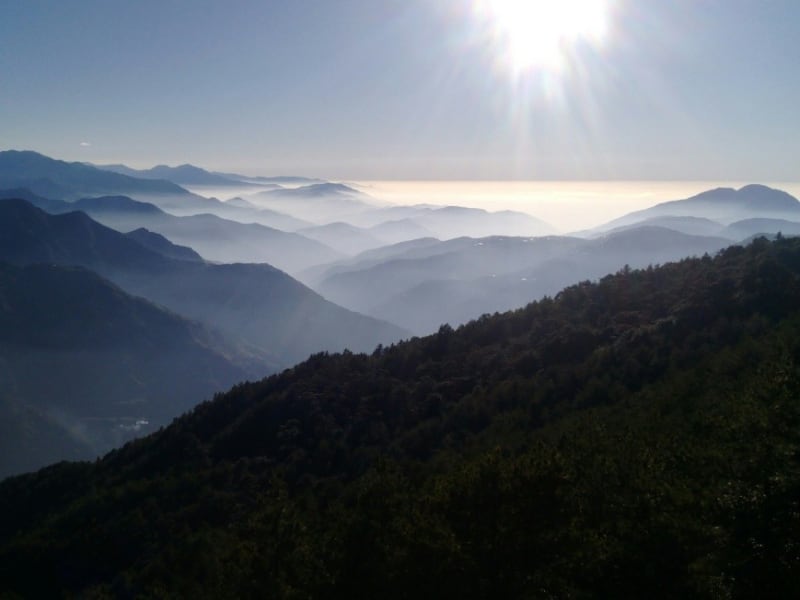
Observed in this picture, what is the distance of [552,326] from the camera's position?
78125 millimetres

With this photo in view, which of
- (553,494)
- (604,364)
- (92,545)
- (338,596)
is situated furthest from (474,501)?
(92,545)

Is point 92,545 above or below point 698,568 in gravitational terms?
below

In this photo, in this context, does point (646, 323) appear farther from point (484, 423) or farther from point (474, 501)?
point (474, 501)

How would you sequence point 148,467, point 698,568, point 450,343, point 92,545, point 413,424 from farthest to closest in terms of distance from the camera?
point 450,343
point 148,467
point 413,424
point 92,545
point 698,568

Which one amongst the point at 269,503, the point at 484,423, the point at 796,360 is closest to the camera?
the point at 269,503

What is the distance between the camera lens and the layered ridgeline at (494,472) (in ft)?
55.5

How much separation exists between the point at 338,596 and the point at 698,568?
35.7 feet

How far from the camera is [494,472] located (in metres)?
20.3

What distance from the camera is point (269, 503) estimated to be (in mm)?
25078

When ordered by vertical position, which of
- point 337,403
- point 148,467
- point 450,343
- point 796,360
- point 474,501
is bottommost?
point 148,467

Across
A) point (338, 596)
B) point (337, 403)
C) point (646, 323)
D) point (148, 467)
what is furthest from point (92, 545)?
point (646, 323)

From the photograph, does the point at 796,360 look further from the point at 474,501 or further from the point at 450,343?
the point at 450,343

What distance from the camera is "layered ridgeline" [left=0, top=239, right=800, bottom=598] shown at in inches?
666

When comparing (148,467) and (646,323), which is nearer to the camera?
(646,323)
